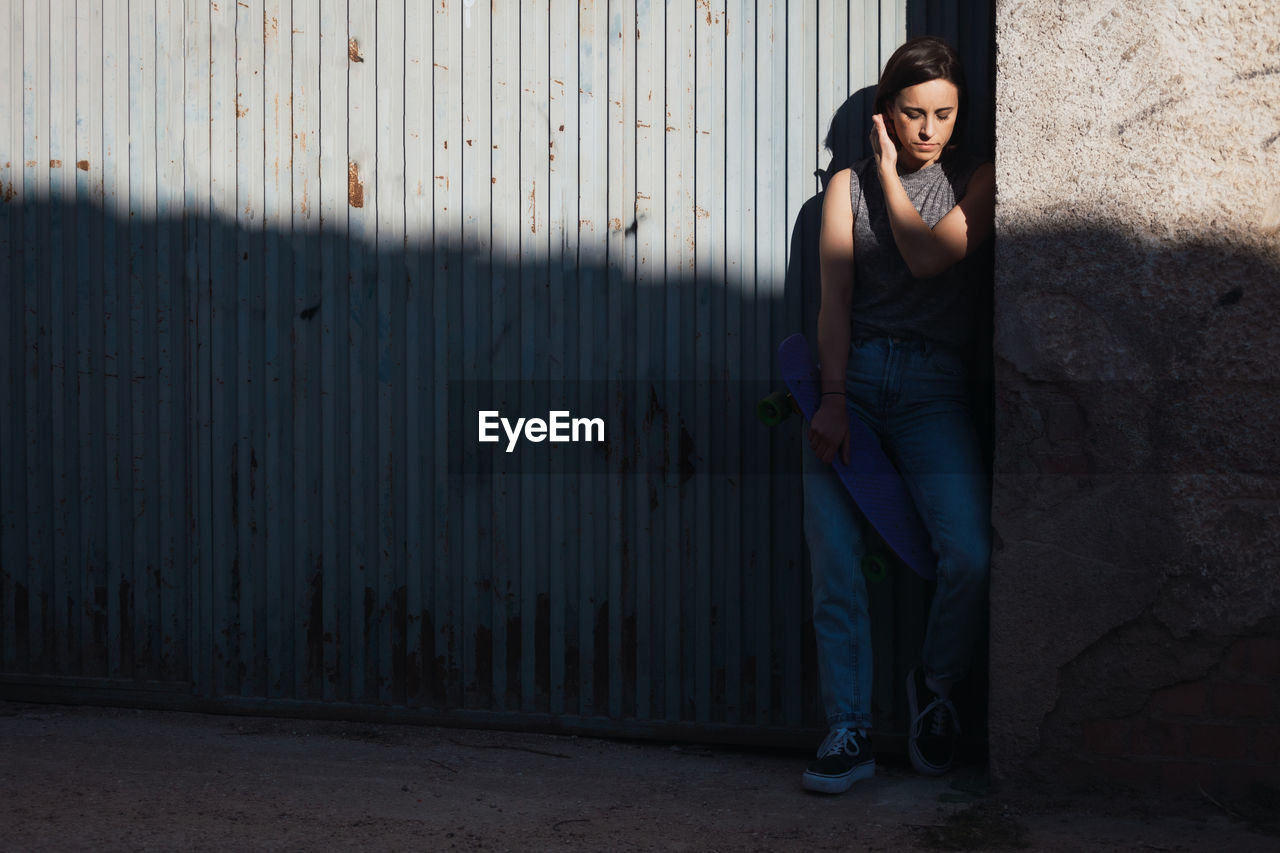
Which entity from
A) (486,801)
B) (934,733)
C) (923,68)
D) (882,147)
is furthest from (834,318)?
(486,801)

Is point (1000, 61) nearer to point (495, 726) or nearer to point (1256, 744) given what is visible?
point (1256, 744)

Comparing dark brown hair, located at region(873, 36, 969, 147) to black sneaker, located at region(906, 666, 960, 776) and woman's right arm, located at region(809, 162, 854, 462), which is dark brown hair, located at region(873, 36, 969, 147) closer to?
woman's right arm, located at region(809, 162, 854, 462)

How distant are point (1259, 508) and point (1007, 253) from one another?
2.70 feet

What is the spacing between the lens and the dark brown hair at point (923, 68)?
2791 mm

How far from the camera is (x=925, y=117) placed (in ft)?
9.23

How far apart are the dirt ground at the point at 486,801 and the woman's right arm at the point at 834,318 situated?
0.89m

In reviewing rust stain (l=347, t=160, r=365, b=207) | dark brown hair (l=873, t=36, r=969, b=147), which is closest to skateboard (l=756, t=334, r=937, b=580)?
dark brown hair (l=873, t=36, r=969, b=147)

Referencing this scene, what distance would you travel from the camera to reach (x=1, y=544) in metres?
3.62

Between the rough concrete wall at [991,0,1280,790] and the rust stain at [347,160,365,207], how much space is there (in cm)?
183

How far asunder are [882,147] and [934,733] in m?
1.52

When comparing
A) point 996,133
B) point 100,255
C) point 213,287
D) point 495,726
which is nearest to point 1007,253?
point 996,133

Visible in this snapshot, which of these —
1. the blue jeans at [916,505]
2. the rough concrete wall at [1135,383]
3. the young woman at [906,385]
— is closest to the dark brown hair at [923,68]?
the young woman at [906,385]

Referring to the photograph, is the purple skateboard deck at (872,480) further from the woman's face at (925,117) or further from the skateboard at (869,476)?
the woman's face at (925,117)

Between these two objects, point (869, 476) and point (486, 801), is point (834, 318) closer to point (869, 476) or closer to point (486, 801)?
point (869, 476)
